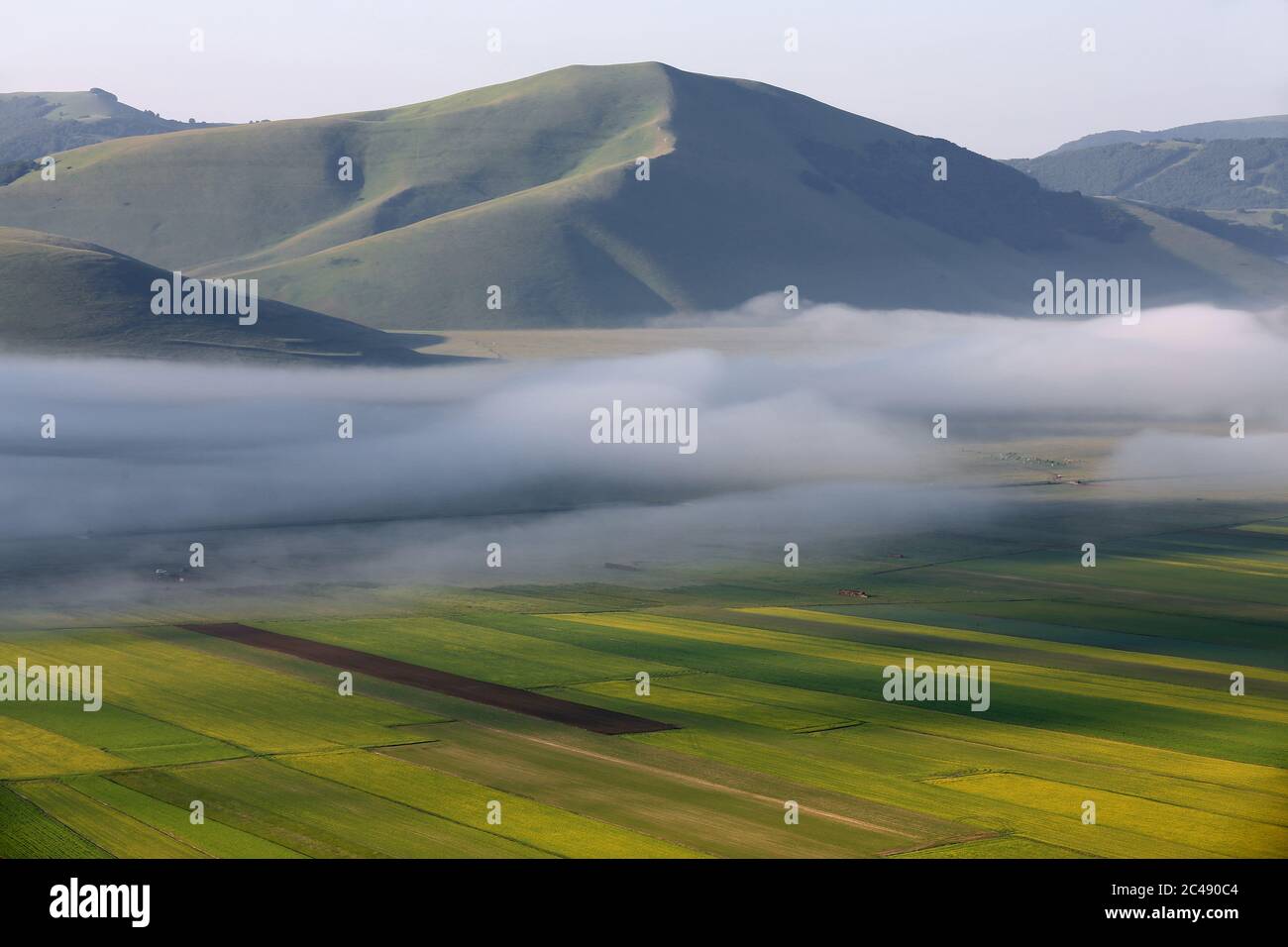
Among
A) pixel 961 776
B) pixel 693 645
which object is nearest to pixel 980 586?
pixel 693 645

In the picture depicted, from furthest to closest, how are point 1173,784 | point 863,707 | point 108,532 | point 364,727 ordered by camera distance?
1. point 108,532
2. point 863,707
3. point 364,727
4. point 1173,784

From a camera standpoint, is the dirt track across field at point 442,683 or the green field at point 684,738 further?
the dirt track across field at point 442,683

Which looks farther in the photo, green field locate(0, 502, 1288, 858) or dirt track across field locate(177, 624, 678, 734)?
dirt track across field locate(177, 624, 678, 734)
